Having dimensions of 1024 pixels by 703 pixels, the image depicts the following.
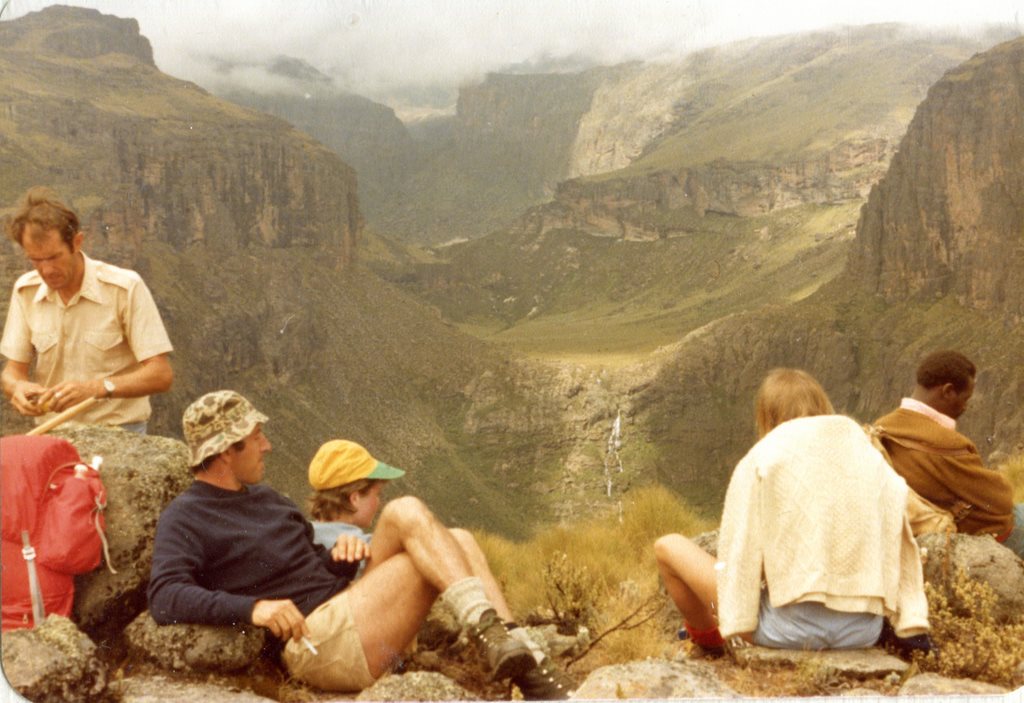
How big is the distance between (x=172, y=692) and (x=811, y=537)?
9.19ft

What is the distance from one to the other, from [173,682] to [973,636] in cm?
365

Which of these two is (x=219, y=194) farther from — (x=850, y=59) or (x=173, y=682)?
(x=173, y=682)

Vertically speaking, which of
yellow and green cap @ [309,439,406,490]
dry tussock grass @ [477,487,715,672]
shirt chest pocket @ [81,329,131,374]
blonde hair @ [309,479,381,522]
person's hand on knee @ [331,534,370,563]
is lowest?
dry tussock grass @ [477,487,715,672]

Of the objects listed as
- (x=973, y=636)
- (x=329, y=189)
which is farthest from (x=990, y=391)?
(x=973, y=636)

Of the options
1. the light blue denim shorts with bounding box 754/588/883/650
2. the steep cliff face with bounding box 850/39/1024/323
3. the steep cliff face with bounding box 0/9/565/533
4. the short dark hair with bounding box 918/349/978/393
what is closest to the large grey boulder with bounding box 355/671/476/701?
the light blue denim shorts with bounding box 754/588/883/650

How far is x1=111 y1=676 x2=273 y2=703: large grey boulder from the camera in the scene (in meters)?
4.04

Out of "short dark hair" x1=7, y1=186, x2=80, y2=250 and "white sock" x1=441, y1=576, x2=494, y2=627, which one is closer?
"white sock" x1=441, y1=576, x2=494, y2=627

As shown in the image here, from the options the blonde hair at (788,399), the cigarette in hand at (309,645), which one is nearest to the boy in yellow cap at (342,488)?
the cigarette in hand at (309,645)

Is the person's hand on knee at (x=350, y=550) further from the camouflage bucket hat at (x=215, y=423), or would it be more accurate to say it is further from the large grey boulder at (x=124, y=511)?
the large grey boulder at (x=124, y=511)

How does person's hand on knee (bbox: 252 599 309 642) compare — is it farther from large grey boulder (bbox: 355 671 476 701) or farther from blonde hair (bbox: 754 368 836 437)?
blonde hair (bbox: 754 368 836 437)

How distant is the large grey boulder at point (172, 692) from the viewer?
13.3ft

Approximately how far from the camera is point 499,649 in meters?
3.74

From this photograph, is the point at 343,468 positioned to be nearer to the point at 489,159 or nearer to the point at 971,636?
the point at 971,636

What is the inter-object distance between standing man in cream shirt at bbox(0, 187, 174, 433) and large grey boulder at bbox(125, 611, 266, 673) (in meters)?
1.24
